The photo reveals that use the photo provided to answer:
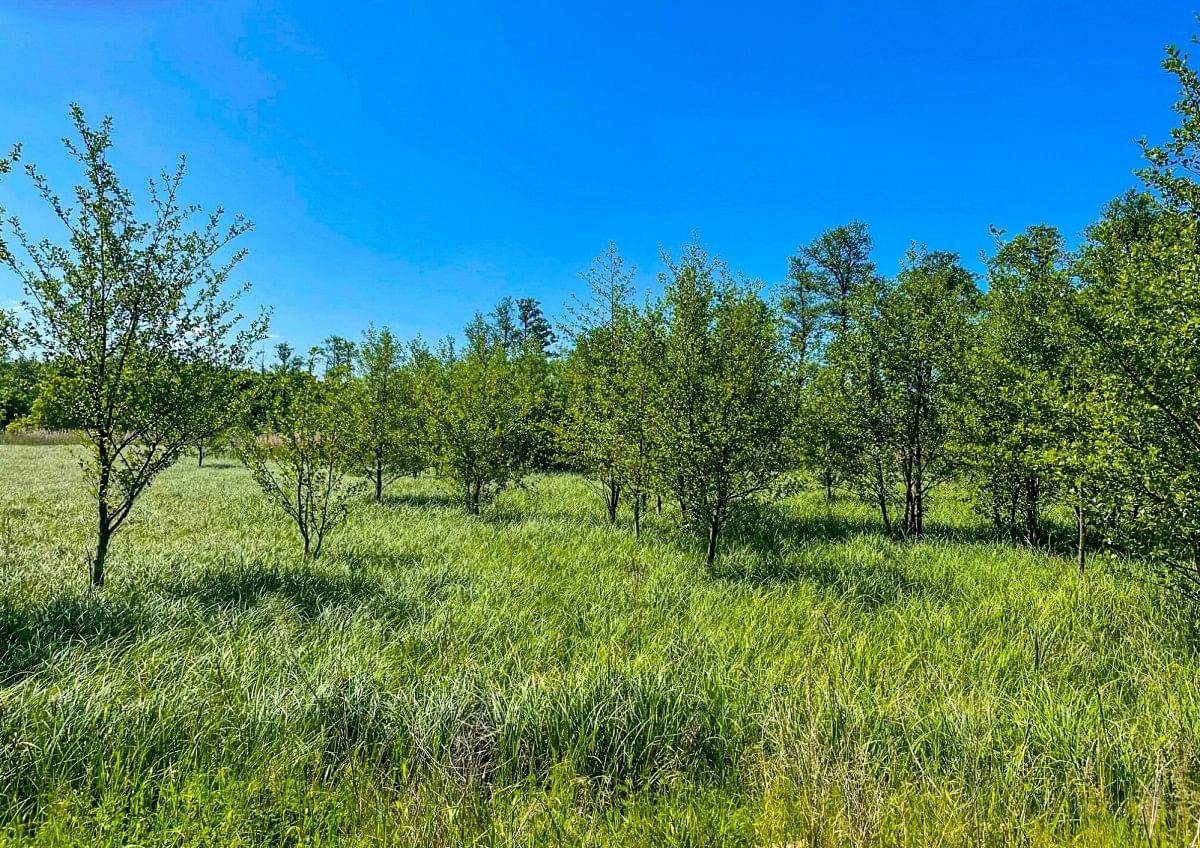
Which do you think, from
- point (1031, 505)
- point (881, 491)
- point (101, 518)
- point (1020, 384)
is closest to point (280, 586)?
point (101, 518)

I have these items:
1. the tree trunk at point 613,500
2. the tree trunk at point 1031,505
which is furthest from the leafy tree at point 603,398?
the tree trunk at point 1031,505

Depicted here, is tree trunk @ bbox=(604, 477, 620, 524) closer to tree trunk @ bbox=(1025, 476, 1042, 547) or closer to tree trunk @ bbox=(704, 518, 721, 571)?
tree trunk @ bbox=(704, 518, 721, 571)

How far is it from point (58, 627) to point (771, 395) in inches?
351

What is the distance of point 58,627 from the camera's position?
Result: 4.81 metres

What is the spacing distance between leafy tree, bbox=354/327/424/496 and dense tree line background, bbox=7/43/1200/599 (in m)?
0.66

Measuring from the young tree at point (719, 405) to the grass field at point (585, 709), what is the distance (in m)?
1.64

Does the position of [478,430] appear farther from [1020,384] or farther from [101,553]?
[1020,384]

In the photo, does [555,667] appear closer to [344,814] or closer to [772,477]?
[344,814]

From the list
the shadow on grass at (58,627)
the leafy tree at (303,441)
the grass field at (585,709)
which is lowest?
the grass field at (585,709)

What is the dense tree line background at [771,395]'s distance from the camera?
16.3 ft

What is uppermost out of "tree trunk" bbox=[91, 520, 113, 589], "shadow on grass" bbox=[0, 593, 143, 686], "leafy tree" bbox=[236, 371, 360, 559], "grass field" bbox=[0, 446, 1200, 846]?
"leafy tree" bbox=[236, 371, 360, 559]

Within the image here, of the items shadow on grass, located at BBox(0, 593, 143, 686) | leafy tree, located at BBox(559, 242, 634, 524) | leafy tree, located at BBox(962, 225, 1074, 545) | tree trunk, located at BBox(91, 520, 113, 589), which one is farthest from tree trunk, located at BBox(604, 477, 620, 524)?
tree trunk, located at BBox(91, 520, 113, 589)

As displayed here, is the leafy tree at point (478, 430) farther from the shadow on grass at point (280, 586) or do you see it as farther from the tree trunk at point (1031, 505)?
the tree trunk at point (1031, 505)

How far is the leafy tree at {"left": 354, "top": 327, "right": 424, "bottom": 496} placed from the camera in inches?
597
